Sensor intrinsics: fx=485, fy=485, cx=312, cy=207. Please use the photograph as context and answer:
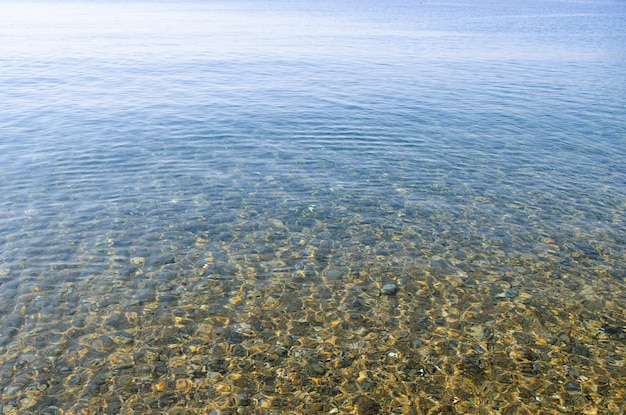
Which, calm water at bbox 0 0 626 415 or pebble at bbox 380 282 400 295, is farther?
pebble at bbox 380 282 400 295

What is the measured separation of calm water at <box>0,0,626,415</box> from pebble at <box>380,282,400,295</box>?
0.06 metres

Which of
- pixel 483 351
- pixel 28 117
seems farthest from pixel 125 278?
pixel 28 117

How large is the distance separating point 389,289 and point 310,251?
11.0 feet

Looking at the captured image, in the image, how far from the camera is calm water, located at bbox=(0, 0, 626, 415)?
1139 centimetres

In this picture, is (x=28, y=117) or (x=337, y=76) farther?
(x=337, y=76)

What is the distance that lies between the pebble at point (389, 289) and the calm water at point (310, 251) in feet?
0.21

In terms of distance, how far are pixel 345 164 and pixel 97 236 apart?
12.6 metres

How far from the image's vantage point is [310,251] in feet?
55.9

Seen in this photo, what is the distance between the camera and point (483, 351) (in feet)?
40.7

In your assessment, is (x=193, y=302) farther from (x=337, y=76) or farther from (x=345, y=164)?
(x=337, y=76)

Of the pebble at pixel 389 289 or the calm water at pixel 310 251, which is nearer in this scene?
the calm water at pixel 310 251

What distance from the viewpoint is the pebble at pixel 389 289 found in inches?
583

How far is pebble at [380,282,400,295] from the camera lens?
1482 cm

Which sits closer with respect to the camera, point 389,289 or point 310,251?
point 389,289
